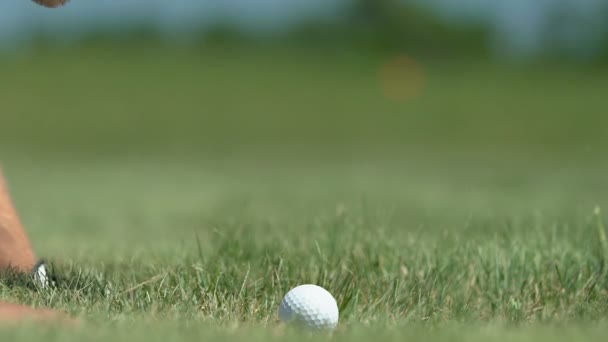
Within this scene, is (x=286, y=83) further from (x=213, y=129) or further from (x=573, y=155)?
(x=573, y=155)

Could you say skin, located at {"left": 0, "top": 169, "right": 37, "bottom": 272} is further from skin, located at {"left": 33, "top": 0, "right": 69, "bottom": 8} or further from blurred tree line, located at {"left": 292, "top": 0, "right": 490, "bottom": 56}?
blurred tree line, located at {"left": 292, "top": 0, "right": 490, "bottom": 56}

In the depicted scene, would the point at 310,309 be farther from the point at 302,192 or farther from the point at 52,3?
the point at 302,192

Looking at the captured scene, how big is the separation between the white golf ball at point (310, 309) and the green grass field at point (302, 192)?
0.25 ft

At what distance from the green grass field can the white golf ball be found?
0.25 ft

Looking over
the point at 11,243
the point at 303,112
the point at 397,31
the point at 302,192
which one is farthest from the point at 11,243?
the point at 397,31

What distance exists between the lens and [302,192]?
10.3 metres

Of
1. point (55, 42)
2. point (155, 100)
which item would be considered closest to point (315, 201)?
point (155, 100)

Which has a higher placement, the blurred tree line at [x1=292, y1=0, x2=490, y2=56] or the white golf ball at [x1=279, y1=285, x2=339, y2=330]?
the blurred tree line at [x1=292, y1=0, x2=490, y2=56]

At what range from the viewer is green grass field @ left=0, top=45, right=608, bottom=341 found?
338 centimetres

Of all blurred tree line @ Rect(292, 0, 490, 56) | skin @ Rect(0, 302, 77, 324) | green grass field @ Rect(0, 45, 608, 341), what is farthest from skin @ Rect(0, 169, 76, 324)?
blurred tree line @ Rect(292, 0, 490, 56)

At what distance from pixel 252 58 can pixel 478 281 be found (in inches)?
659

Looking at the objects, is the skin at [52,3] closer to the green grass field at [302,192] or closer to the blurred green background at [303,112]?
the green grass field at [302,192]

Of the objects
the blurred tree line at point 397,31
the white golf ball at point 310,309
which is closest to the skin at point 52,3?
the white golf ball at point 310,309

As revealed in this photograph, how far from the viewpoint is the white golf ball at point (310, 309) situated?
3.08 meters
